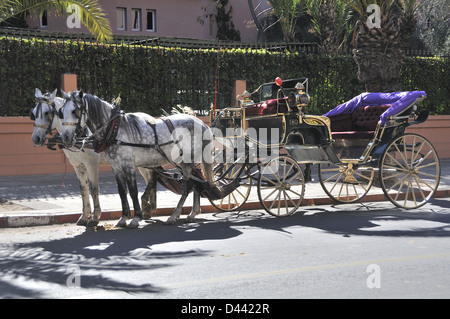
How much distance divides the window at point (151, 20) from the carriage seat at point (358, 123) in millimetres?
21536

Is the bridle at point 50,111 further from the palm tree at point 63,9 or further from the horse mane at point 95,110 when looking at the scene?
the palm tree at point 63,9

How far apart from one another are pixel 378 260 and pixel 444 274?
30.8 inches

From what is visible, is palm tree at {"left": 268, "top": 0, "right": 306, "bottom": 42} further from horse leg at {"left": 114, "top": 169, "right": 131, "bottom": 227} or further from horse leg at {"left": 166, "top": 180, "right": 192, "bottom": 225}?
horse leg at {"left": 114, "top": 169, "right": 131, "bottom": 227}

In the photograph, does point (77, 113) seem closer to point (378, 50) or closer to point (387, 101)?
point (387, 101)

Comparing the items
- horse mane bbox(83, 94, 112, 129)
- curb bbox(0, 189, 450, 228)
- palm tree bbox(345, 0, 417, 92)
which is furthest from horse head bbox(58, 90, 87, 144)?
palm tree bbox(345, 0, 417, 92)

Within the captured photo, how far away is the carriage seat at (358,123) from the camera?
11133 millimetres

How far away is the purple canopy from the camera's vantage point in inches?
416

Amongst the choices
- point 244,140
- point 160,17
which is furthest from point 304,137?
point 160,17

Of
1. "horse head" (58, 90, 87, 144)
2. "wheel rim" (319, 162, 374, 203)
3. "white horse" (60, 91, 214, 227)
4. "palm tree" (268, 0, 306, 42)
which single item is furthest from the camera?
"palm tree" (268, 0, 306, 42)

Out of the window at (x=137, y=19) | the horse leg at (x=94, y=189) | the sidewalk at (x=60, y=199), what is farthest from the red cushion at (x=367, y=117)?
the window at (x=137, y=19)

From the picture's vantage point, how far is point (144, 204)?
32.1ft

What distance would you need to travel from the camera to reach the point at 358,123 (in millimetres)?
11547

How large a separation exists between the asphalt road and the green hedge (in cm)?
663

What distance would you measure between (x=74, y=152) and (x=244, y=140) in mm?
2648
